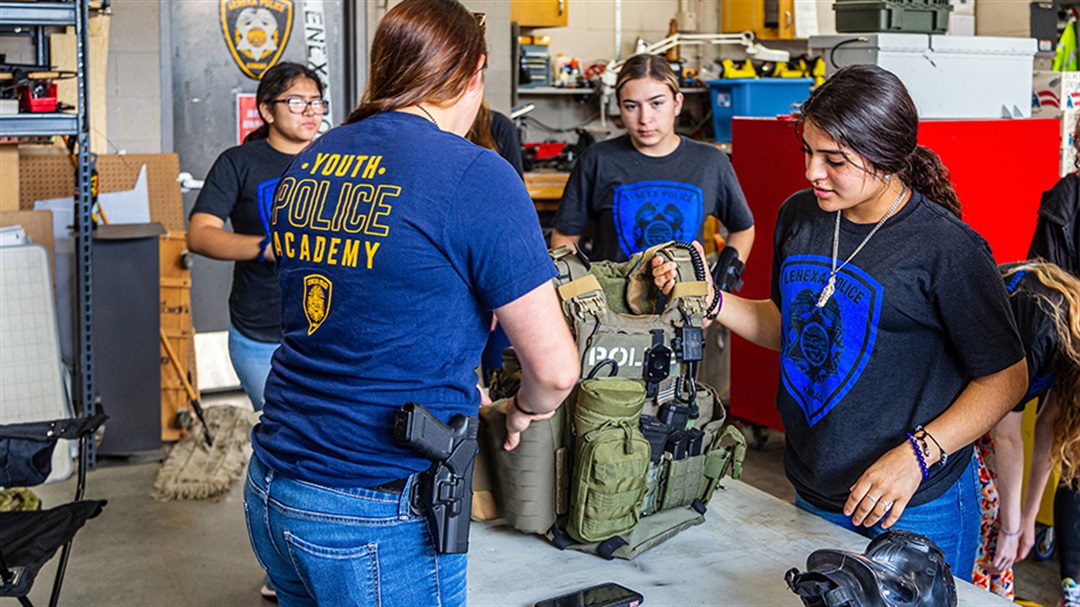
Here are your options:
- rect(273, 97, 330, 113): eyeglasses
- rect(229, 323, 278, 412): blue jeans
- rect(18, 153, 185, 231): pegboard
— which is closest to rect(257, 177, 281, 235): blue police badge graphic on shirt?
rect(273, 97, 330, 113): eyeglasses

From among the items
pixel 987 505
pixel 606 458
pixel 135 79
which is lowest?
pixel 987 505

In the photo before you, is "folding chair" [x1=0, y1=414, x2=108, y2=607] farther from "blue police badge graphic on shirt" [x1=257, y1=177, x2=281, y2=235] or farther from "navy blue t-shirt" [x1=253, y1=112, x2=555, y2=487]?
"navy blue t-shirt" [x1=253, y1=112, x2=555, y2=487]

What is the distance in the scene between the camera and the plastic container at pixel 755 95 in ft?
24.8

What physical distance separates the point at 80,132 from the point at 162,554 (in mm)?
1788

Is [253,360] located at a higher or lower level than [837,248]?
lower

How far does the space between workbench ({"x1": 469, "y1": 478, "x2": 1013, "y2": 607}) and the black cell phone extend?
4 cm

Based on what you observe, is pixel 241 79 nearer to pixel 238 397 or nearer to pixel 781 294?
pixel 238 397

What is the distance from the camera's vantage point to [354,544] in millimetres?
1563

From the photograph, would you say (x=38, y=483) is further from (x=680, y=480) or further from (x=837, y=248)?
(x=837, y=248)

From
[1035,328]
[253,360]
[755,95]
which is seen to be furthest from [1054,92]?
[253,360]

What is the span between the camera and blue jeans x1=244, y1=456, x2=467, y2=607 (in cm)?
156

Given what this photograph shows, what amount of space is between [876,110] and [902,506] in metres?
0.67

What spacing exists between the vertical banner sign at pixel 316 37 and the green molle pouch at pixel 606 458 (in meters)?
4.60

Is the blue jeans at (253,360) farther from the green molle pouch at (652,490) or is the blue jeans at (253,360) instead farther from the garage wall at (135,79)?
the garage wall at (135,79)
